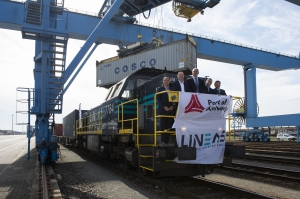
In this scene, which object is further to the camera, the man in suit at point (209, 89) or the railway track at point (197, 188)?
the man in suit at point (209, 89)

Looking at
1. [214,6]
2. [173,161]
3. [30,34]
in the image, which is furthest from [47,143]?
[214,6]

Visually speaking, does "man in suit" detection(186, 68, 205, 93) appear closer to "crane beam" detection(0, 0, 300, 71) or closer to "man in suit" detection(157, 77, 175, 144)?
"man in suit" detection(157, 77, 175, 144)

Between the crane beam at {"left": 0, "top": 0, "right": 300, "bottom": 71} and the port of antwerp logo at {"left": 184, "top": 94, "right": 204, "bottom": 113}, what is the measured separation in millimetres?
13452

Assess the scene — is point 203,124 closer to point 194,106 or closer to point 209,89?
point 194,106

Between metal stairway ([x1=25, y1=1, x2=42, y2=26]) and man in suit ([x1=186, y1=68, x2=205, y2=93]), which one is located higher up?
metal stairway ([x1=25, y1=1, x2=42, y2=26])

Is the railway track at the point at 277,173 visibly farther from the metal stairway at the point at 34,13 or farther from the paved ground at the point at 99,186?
the metal stairway at the point at 34,13

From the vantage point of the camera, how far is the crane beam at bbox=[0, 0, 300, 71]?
15.5 metres

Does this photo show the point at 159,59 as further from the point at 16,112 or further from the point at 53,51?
the point at 16,112

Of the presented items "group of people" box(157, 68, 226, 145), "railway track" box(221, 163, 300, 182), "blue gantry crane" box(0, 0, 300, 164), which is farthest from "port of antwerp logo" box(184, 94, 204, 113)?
"blue gantry crane" box(0, 0, 300, 164)

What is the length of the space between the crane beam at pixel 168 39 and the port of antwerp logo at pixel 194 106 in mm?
13452

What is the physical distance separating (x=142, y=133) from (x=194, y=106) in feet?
6.46

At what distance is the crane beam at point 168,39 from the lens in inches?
612

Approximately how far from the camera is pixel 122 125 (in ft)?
24.6

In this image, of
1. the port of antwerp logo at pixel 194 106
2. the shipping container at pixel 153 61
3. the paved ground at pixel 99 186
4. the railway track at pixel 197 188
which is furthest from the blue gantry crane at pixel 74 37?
the port of antwerp logo at pixel 194 106
